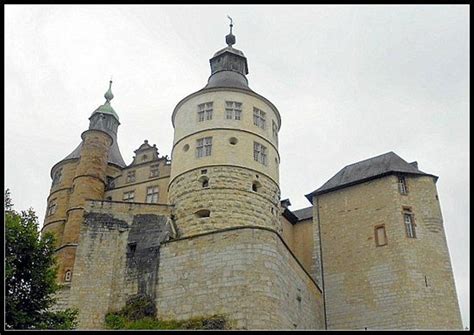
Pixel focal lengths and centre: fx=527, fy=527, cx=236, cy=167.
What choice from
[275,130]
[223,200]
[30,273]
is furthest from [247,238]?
[275,130]

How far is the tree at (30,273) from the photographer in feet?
52.0

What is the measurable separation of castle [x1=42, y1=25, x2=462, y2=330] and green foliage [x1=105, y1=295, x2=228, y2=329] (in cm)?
31

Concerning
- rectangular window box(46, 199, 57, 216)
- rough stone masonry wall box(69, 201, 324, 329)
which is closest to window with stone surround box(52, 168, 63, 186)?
rectangular window box(46, 199, 57, 216)

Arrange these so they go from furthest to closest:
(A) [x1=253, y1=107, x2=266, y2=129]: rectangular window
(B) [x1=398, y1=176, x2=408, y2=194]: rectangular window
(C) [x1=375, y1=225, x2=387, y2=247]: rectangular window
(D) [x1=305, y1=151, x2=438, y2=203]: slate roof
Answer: (D) [x1=305, y1=151, x2=438, y2=203]: slate roof → (B) [x1=398, y1=176, x2=408, y2=194]: rectangular window → (A) [x1=253, y1=107, x2=266, y2=129]: rectangular window → (C) [x1=375, y1=225, x2=387, y2=247]: rectangular window

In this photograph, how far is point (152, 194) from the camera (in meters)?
32.1

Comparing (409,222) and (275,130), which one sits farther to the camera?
(275,130)

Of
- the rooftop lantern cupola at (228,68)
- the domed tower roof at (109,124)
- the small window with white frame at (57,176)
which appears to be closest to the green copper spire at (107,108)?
the domed tower roof at (109,124)

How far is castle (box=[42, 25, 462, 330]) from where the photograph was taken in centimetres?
2073

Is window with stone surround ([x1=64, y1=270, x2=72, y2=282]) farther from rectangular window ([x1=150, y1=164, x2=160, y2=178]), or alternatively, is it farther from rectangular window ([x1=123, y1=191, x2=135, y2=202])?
rectangular window ([x1=150, y1=164, x2=160, y2=178])

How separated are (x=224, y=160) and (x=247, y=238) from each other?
5.55m

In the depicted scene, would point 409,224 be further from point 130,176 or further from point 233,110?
point 130,176

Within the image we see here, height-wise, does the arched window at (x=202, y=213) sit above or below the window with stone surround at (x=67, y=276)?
above

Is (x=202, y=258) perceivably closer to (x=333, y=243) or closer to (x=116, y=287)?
(x=116, y=287)

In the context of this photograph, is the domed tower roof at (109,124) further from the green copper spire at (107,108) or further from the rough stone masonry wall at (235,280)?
the rough stone masonry wall at (235,280)
